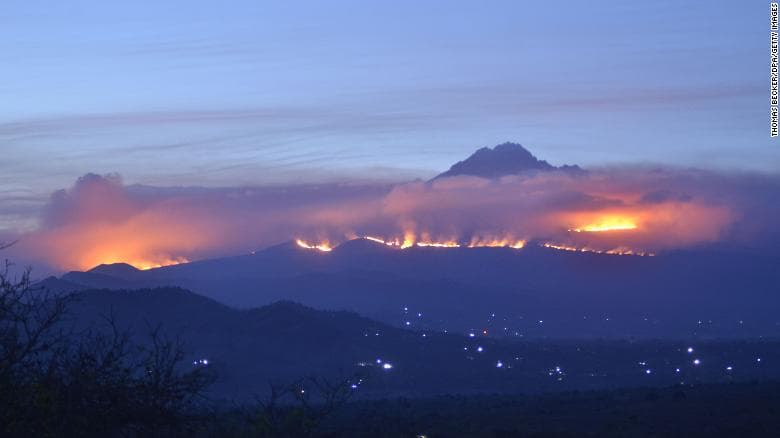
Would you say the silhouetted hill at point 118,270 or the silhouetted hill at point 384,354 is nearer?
the silhouetted hill at point 384,354

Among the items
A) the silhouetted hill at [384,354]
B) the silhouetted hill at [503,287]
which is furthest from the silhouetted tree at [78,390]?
the silhouetted hill at [503,287]

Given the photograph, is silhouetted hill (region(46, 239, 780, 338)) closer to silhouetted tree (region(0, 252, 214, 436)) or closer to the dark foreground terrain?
the dark foreground terrain

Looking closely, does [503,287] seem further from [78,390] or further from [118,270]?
[78,390]

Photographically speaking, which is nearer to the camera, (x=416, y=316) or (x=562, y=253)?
(x=416, y=316)

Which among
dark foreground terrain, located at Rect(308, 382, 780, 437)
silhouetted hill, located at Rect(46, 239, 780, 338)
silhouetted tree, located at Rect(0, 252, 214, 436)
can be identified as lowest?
silhouetted hill, located at Rect(46, 239, 780, 338)

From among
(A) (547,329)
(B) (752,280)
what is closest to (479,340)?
(A) (547,329)

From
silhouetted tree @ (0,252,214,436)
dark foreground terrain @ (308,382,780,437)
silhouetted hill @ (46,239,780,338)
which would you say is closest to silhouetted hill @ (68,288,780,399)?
dark foreground terrain @ (308,382,780,437)

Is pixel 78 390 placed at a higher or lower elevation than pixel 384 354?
higher

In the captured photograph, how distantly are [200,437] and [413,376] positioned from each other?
2197 inches

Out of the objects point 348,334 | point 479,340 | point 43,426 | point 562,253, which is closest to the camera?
point 43,426

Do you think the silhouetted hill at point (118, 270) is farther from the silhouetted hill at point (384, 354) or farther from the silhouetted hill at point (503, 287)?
the silhouetted hill at point (384, 354)

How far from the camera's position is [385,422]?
34.1 meters

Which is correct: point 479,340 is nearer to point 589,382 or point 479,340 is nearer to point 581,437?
point 589,382

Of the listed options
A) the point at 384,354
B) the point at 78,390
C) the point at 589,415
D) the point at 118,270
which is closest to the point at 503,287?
the point at 118,270
